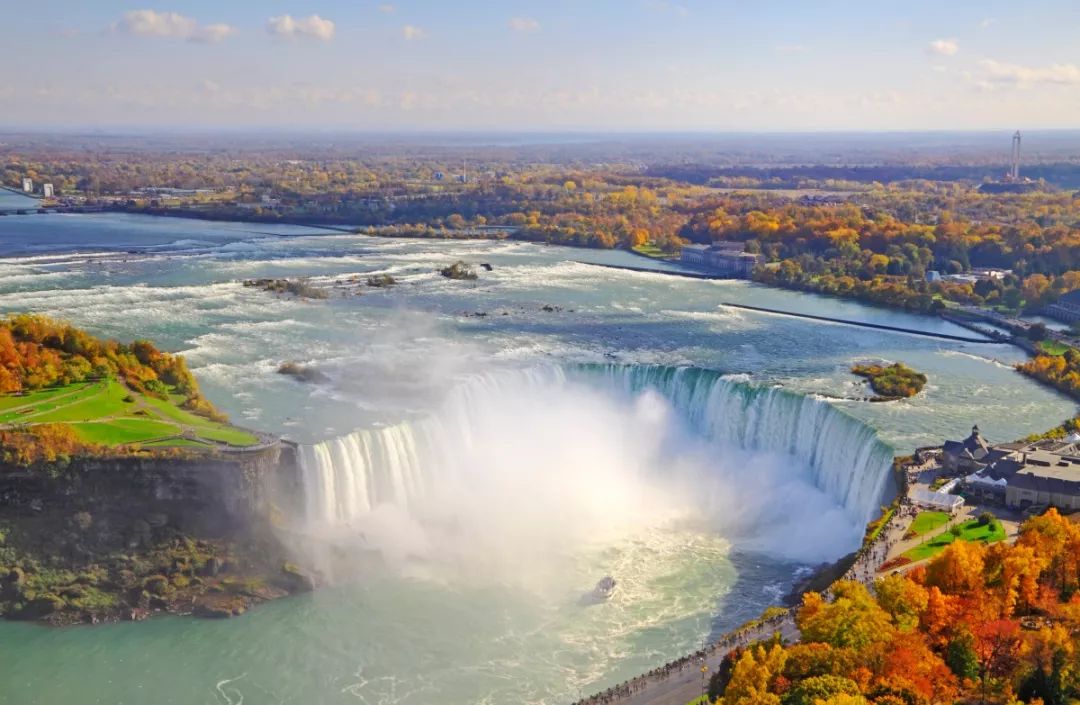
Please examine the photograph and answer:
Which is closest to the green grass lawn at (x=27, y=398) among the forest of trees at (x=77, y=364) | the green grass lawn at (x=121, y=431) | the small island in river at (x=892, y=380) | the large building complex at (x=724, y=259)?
the forest of trees at (x=77, y=364)

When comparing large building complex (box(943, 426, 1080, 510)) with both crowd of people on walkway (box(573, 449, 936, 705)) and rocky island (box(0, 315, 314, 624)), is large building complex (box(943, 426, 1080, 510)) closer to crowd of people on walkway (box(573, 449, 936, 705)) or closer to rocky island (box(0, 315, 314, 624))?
crowd of people on walkway (box(573, 449, 936, 705))

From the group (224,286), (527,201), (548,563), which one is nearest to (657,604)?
(548,563)

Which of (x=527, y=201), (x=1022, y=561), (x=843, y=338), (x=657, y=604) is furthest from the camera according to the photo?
(x=527, y=201)

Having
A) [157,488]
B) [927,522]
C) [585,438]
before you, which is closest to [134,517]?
[157,488]

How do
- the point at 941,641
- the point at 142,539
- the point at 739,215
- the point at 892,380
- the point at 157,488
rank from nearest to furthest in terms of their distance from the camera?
the point at 941,641 < the point at 142,539 < the point at 157,488 < the point at 892,380 < the point at 739,215

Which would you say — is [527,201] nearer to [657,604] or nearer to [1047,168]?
[1047,168]

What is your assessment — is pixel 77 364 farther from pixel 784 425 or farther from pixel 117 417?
pixel 784 425
